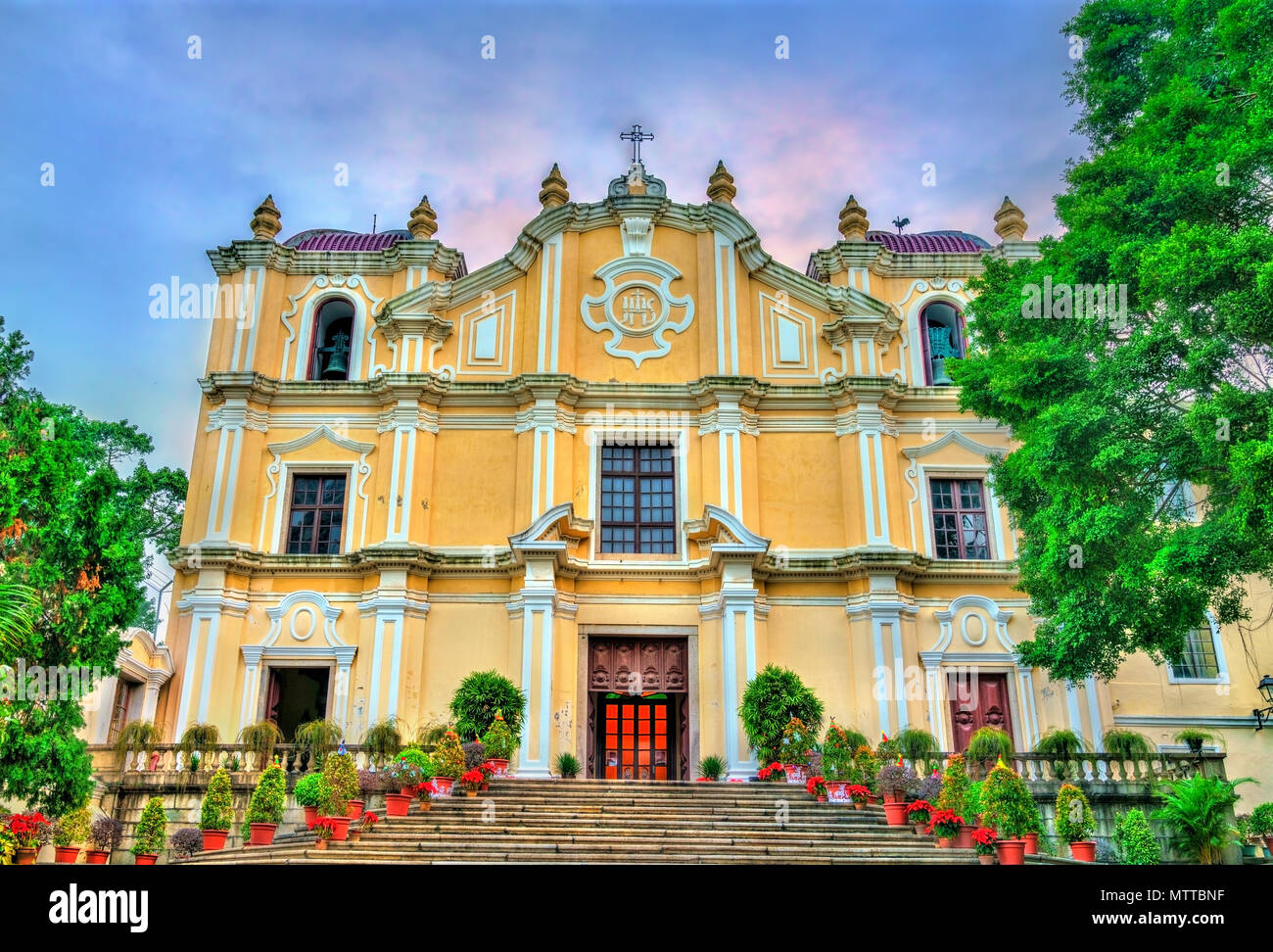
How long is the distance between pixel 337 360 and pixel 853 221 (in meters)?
11.3

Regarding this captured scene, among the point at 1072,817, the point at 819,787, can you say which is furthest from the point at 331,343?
the point at 1072,817

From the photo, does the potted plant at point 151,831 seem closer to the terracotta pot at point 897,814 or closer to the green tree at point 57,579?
the green tree at point 57,579

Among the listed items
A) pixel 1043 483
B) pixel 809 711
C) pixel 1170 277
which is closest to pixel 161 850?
pixel 809 711

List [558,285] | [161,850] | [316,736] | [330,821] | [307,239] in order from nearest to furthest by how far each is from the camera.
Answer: [330,821] < [161,850] < [316,736] < [558,285] < [307,239]

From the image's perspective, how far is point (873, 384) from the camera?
707 inches

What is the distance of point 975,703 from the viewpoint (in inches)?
651

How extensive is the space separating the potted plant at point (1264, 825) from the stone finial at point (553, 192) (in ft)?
52.5

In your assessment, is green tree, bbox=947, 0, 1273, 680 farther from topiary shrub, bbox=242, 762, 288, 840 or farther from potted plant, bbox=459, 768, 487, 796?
topiary shrub, bbox=242, 762, 288, 840

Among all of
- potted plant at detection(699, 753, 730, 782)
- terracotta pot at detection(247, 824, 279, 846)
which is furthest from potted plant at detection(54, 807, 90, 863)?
potted plant at detection(699, 753, 730, 782)

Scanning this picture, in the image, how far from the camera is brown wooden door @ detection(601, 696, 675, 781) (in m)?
16.9

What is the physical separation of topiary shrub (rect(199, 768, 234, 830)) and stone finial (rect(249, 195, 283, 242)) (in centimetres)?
1202

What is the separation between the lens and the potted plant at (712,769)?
49.8ft
